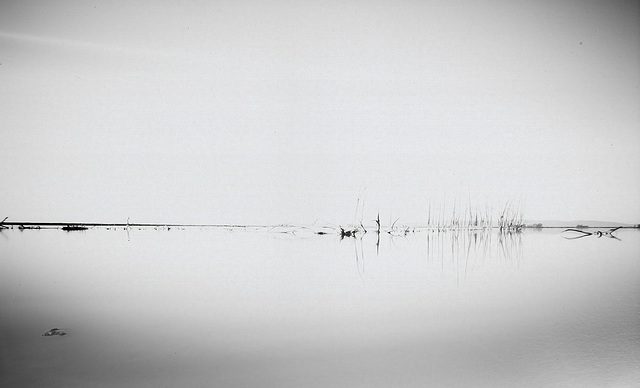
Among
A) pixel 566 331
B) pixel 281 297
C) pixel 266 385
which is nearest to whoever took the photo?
pixel 266 385

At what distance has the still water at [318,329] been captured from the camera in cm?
501

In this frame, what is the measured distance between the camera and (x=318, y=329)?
24.8 ft

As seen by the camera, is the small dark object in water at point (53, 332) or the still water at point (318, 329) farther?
the small dark object in water at point (53, 332)

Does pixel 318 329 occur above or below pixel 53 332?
below

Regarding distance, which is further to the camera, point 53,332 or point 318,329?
point 318,329

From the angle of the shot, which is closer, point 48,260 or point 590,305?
point 590,305

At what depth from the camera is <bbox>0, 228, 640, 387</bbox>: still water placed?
Result: 16.4 ft

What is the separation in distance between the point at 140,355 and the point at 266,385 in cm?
231

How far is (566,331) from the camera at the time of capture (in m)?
7.13

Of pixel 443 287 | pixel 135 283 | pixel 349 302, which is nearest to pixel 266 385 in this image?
pixel 349 302

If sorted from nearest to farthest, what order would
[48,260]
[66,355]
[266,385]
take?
[266,385] < [66,355] < [48,260]

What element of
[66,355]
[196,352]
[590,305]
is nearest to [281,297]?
[196,352]

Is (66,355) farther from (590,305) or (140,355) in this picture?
(590,305)

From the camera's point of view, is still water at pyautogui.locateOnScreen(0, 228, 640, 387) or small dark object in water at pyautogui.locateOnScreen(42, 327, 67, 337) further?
small dark object in water at pyautogui.locateOnScreen(42, 327, 67, 337)
